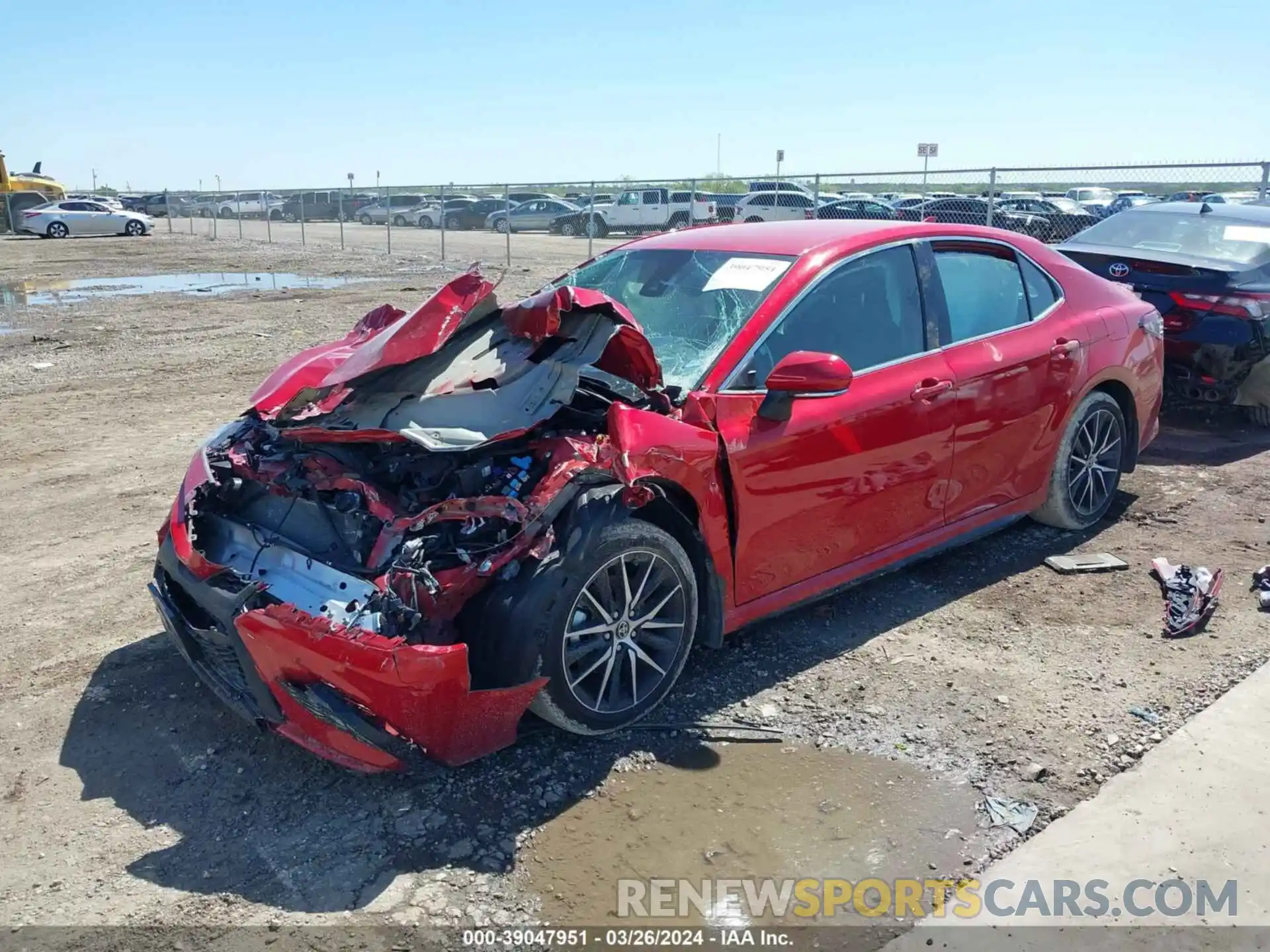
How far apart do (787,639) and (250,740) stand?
2.20m

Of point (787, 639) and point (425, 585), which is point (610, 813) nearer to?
point (425, 585)

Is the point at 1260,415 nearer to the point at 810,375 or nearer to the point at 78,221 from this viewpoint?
the point at 810,375

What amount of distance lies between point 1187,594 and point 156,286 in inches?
785

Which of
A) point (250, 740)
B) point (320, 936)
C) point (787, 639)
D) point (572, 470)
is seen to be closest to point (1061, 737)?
point (787, 639)

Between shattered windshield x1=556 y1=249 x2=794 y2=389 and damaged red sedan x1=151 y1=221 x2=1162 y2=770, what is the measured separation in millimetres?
15

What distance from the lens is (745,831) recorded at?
318 centimetres

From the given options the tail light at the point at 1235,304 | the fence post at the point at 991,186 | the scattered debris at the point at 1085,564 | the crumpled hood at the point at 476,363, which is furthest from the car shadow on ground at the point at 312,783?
the fence post at the point at 991,186

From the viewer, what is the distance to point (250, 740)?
3645 millimetres

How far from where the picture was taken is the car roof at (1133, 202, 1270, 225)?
26.9ft

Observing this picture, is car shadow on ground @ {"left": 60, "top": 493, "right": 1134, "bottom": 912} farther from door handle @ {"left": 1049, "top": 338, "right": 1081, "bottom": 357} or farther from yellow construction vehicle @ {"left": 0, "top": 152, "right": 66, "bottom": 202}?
yellow construction vehicle @ {"left": 0, "top": 152, "right": 66, "bottom": 202}

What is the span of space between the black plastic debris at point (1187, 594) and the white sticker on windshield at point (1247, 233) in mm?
4036

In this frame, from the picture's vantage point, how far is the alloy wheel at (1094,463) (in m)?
5.40

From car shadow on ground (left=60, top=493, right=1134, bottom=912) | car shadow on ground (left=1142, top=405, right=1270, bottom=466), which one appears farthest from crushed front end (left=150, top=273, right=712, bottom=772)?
car shadow on ground (left=1142, top=405, right=1270, bottom=466)

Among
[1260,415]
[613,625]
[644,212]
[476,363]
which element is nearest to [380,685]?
[613,625]
